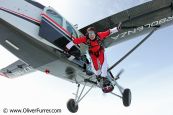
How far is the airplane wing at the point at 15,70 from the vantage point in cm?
1321

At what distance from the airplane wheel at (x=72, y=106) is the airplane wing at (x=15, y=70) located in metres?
3.88

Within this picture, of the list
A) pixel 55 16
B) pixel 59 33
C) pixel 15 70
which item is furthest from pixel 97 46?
pixel 15 70

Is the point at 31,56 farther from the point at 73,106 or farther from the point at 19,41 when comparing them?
the point at 73,106

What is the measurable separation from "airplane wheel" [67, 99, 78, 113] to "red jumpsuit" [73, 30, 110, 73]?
1.81 m

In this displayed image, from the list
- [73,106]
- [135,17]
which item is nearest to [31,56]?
[73,106]

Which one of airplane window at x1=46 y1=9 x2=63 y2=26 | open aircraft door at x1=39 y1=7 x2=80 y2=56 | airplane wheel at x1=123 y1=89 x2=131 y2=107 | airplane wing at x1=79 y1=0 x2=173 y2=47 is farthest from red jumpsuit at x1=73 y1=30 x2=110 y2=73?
airplane wing at x1=79 y1=0 x2=173 y2=47

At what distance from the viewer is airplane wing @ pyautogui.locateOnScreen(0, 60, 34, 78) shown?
43.4 ft

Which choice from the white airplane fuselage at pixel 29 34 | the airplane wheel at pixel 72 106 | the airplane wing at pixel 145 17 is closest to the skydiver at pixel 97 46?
the white airplane fuselage at pixel 29 34

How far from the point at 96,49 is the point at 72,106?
2383 millimetres

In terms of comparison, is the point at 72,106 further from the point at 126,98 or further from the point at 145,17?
the point at 145,17

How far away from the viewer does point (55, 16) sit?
858cm

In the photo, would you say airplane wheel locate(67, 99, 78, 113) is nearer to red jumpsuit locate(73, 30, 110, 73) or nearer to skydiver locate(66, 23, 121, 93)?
skydiver locate(66, 23, 121, 93)

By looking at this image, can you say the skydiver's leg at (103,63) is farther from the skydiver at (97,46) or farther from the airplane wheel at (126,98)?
the airplane wheel at (126,98)

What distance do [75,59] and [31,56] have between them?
132 centimetres
